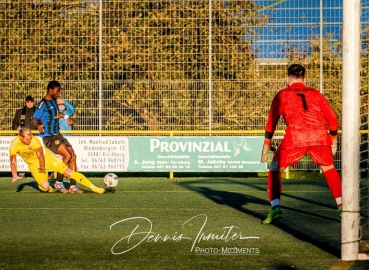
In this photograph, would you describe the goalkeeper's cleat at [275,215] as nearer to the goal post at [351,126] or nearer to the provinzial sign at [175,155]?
the goal post at [351,126]

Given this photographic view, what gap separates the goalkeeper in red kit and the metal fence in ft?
31.7

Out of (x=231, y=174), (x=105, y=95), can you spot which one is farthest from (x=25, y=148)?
(x=231, y=174)

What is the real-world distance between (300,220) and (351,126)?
10.1 ft

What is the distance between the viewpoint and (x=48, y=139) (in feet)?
45.9

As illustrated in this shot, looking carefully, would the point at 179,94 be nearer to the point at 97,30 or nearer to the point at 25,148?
the point at 97,30

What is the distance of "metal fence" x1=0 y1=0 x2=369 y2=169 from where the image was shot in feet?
61.4

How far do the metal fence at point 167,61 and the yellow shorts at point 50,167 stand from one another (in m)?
5.25

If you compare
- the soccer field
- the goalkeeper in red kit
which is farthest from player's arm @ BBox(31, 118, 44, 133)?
the goalkeeper in red kit

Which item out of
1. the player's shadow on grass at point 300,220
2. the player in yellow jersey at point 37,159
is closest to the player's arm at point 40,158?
the player in yellow jersey at point 37,159

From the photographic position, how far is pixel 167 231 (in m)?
8.38

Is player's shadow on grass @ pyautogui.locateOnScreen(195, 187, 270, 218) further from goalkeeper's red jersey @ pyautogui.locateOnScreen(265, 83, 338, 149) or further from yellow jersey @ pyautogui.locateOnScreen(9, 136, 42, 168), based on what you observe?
yellow jersey @ pyautogui.locateOnScreen(9, 136, 42, 168)

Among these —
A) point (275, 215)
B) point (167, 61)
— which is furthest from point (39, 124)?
point (275, 215)

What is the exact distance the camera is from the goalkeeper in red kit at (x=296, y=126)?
8.85m

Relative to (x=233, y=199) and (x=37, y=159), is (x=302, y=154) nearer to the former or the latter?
(x=233, y=199)
